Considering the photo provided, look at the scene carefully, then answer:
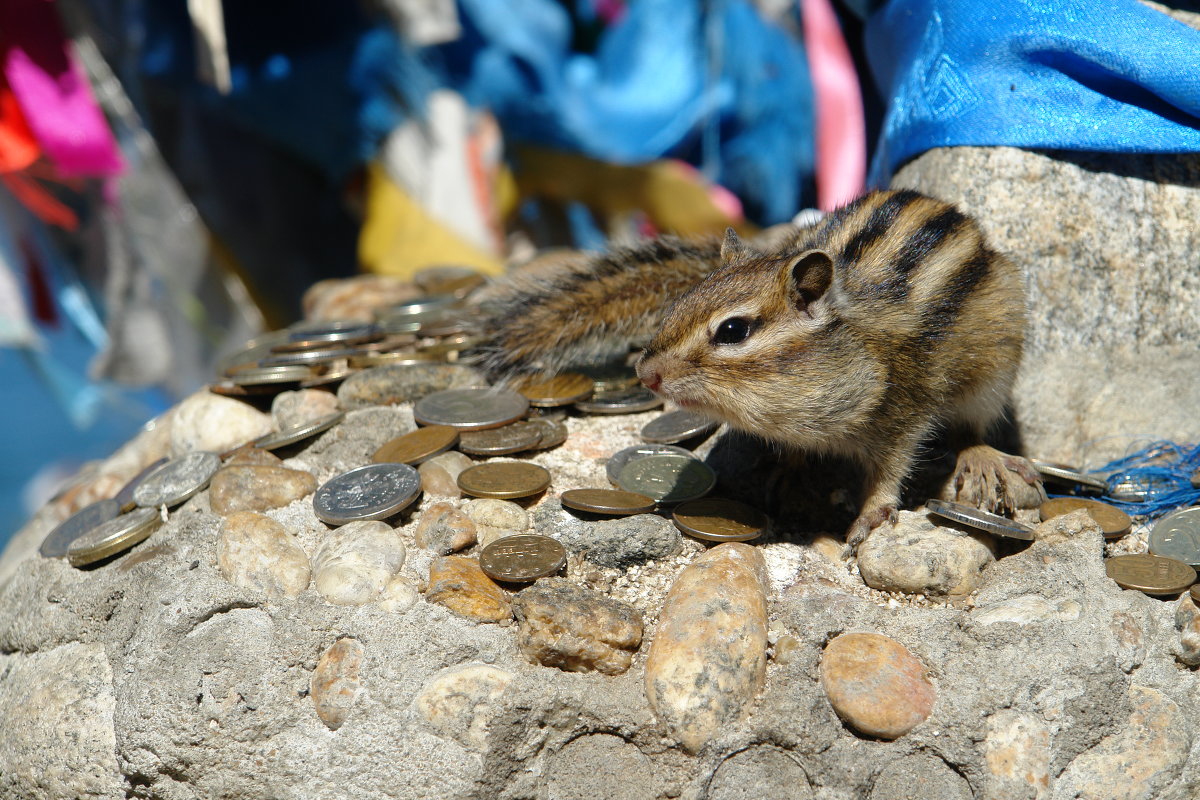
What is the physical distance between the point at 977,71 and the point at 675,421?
132 centimetres

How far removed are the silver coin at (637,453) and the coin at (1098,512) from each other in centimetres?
85

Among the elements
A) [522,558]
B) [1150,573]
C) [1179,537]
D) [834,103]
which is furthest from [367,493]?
[834,103]

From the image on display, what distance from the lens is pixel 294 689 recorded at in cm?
177

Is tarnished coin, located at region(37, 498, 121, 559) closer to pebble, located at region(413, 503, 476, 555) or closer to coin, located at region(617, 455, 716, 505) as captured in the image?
pebble, located at region(413, 503, 476, 555)

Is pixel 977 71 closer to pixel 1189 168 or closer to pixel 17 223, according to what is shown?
pixel 1189 168

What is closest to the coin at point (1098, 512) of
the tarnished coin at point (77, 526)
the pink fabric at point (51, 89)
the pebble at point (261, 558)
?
the pebble at point (261, 558)

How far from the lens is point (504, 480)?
85.0 inches

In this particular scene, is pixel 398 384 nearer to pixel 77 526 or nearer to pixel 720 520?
pixel 77 526

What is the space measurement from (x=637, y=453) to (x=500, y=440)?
35 cm

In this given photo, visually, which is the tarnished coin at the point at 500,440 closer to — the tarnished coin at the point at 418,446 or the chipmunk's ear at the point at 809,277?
the tarnished coin at the point at 418,446

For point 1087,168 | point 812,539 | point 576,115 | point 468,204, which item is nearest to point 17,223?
point 468,204

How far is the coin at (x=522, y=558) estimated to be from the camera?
6.11ft

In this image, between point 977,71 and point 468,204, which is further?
point 468,204

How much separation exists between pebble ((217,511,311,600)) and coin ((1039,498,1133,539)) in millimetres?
1701
